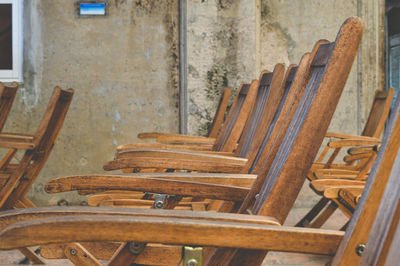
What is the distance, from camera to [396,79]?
9445mm

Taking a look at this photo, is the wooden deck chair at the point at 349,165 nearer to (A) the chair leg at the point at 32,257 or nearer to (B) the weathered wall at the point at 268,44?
(B) the weathered wall at the point at 268,44

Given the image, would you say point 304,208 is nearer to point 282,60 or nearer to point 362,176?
point 282,60

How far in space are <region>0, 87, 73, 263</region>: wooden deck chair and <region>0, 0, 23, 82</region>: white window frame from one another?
2115mm

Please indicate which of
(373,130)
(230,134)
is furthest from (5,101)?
(373,130)

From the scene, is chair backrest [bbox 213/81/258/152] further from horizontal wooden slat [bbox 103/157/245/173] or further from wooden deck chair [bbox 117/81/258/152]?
horizontal wooden slat [bbox 103/157/245/173]

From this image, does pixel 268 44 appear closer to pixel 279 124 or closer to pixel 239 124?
pixel 239 124

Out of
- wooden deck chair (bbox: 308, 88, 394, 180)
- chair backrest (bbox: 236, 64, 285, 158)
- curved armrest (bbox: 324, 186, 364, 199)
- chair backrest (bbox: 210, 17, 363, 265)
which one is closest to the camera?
chair backrest (bbox: 210, 17, 363, 265)

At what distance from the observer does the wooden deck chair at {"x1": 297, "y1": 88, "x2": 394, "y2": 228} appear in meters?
3.68

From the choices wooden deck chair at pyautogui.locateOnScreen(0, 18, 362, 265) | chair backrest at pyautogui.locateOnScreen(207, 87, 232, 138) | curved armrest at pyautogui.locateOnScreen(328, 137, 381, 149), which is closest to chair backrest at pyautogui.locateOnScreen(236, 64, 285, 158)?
curved armrest at pyautogui.locateOnScreen(328, 137, 381, 149)

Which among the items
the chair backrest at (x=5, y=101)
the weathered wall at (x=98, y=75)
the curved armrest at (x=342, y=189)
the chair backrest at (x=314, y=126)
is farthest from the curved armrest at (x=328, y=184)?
the weathered wall at (x=98, y=75)

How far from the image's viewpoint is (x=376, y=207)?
0.93 m

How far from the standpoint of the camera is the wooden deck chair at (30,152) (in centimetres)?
345

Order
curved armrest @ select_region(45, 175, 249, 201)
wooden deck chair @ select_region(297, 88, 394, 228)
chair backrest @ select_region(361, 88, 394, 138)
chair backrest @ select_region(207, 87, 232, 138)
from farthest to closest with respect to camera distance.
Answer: chair backrest @ select_region(207, 87, 232, 138) → chair backrest @ select_region(361, 88, 394, 138) → wooden deck chair @ select_region(297, 88, 394, 228) → curved armrest @ select_region(45, 175, 249, 201)

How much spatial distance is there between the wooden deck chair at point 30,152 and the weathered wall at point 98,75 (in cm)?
186
